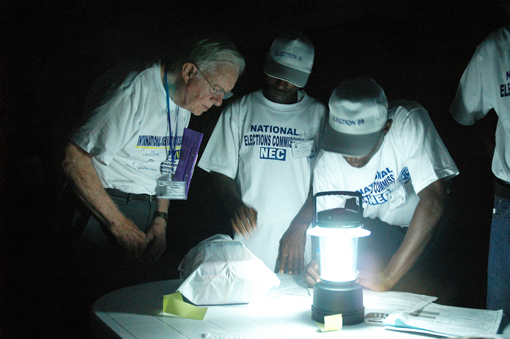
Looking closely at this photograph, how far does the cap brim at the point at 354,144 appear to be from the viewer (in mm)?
1699

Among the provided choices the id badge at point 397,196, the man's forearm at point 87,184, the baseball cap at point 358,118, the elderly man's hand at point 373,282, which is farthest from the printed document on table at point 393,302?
the man's forearm at point 87,184

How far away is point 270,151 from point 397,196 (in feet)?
2.29

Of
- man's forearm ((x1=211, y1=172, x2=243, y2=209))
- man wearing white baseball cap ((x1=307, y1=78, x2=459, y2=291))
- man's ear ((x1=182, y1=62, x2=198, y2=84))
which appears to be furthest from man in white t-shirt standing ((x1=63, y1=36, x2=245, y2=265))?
man wearing white baseball cap ((x1=307, y1=78, x2=459, y2=291))

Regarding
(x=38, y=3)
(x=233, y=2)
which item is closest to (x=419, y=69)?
(x=233, y=2)

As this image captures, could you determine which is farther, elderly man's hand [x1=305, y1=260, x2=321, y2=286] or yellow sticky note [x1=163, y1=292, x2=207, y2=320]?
elderly man's hand [x1=305, y1=260, x2=321, y2=286]

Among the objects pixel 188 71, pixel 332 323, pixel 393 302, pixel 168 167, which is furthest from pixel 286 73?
pixel 332 323

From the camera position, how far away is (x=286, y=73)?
211 centimetres

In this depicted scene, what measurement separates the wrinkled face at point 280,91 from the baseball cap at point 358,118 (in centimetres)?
47

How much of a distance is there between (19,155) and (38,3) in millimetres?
978

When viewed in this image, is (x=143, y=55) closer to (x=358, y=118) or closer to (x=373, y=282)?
(x=358, y=118)

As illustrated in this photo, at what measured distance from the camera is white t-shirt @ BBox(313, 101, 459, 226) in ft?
5.52

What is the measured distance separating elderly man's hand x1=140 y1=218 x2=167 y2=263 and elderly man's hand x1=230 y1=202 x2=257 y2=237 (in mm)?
364

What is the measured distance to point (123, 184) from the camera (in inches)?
72.4

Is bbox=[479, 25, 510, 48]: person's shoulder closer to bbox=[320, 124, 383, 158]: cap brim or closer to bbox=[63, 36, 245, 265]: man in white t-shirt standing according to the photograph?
bbox=[320, 124, 383, 158]: cap brim
